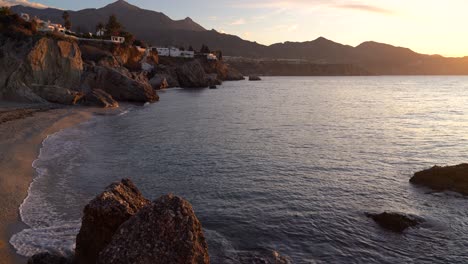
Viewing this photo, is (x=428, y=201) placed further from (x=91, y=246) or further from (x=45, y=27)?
(x=45, y=27)

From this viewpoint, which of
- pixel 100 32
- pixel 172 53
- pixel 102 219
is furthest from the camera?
pixel 172 53

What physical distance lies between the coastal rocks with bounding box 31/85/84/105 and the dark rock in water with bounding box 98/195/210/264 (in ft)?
159

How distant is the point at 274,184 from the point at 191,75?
9494 cm

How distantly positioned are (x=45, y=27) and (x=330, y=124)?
242ft

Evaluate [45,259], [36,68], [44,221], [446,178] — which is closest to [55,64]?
[36,68]

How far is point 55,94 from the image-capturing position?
165 feet

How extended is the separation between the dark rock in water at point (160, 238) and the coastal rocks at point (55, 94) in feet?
159

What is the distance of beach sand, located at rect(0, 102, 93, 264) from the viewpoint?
1323 centimetres

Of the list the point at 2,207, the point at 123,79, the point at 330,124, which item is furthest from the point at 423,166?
the point at 123,79

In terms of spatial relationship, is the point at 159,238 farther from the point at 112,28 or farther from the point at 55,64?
the point at 112,28

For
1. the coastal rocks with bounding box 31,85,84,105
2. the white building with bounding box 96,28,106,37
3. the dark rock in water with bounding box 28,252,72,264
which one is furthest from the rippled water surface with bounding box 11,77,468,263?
the white building with bounding box 96,28,106,37

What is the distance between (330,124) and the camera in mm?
41781

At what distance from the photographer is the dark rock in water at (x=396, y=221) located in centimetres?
1434

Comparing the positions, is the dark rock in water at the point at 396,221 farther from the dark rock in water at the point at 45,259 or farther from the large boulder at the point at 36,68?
the large boulder at the point at 36,68
